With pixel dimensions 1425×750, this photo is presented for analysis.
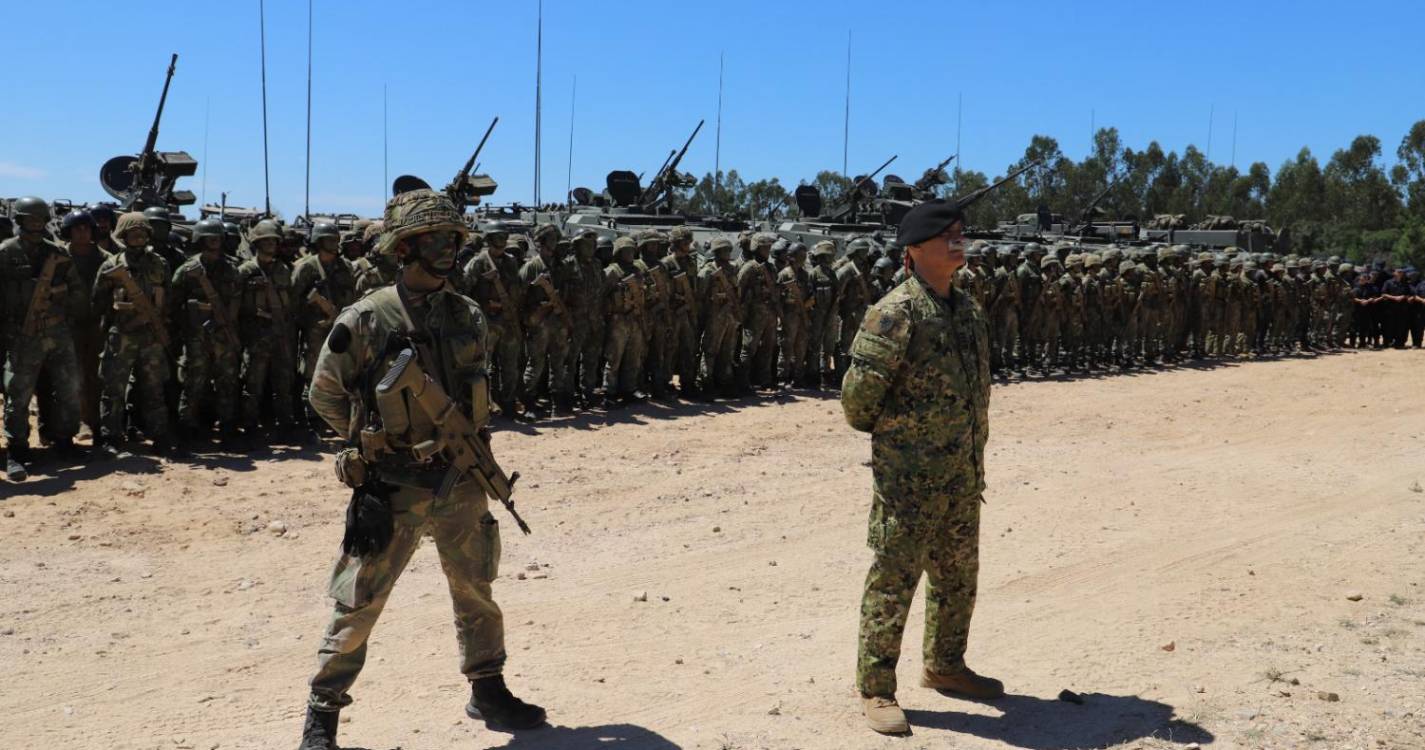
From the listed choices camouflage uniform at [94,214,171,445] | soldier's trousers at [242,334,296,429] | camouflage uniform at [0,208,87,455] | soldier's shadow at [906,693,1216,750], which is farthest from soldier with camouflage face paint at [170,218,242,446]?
soldier's shadow at [906,693,1216,750]

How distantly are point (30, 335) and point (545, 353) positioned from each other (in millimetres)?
4836

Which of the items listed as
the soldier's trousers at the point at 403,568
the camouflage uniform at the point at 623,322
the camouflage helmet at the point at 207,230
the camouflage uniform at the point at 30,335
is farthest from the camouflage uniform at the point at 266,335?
the soldier's trousers at the point at 403,568

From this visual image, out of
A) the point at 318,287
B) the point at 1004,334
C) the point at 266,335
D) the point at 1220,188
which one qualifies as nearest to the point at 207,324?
the point at 266,335

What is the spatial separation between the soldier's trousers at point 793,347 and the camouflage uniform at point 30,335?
325 inches

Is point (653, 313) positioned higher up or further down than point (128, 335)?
higher up

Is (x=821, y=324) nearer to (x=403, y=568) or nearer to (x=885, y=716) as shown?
(x=885, y=716)

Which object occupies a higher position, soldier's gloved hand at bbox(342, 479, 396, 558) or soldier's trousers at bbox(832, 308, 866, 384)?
soldier's trousers at bbox(832, 308, 866, 384)

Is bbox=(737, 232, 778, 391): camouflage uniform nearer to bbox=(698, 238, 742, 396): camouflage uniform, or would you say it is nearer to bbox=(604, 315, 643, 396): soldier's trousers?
bbox=(698, 238, 742, 396): camouflage uniform

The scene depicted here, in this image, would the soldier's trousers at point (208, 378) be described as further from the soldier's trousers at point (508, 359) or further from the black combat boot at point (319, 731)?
the black combat boot at point (319, 731)

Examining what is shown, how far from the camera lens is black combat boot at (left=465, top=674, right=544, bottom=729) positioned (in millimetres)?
4684

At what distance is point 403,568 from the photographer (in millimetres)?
4410

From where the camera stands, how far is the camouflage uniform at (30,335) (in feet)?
29.4

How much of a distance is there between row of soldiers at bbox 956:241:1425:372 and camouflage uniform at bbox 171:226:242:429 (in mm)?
9331

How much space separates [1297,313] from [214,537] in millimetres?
23065
